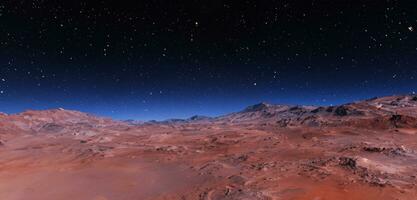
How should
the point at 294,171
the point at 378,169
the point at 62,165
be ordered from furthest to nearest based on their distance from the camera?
the point at 62,165, the point at 294,171, the point at 378,169

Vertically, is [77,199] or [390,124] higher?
[390,124]

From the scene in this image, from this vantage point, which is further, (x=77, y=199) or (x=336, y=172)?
(x=336, y=172)

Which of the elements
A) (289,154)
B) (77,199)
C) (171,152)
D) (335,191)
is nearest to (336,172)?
(335,191)

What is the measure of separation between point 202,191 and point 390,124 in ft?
159

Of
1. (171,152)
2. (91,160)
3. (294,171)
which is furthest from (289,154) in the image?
(91,160)

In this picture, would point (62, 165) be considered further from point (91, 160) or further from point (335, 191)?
point (335, 191)

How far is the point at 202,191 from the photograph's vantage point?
67.7 feet

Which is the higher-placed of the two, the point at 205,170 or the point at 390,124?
the point at 390,124

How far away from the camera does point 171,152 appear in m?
43.8

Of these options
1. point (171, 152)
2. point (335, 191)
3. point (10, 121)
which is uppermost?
point (10, 121)

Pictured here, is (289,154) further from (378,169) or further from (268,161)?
(378,169)

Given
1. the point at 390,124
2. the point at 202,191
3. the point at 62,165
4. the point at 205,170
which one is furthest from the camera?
the point at 390,124

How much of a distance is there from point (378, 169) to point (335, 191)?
21.2 ft

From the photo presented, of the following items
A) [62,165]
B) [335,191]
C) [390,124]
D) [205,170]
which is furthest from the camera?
[390,124]
